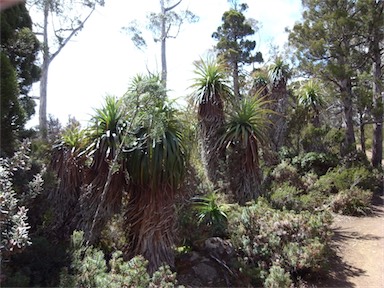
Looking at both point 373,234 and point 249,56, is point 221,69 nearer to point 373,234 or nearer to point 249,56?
point 373,234

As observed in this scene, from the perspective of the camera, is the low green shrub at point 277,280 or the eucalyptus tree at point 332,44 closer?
the low green shrub at point 277,280

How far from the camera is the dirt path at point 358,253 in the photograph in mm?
5969

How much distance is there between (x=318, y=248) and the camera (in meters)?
5.78

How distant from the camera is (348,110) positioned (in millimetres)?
12375

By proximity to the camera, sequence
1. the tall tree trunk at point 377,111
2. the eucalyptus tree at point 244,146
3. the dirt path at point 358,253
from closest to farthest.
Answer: the dirt path at point 358,253
the eucalyptus tree at point 244,146
the tall tree trunk at point 377,111

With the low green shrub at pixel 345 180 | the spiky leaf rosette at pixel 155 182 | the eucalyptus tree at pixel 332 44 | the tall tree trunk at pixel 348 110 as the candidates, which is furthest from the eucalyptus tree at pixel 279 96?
the spiky leaf rosette at pixel 155 182

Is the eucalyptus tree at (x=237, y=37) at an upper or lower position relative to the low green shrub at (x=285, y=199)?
upper

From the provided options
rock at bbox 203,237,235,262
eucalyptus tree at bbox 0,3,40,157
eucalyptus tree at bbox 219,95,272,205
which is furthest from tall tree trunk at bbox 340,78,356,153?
eucalyptus tree at bbox 0,3,40,157

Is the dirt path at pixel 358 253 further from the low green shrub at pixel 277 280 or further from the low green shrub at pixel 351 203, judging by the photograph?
the low green shrub at pixel 277 280

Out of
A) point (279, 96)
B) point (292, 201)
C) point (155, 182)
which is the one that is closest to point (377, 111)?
point (279, 96)

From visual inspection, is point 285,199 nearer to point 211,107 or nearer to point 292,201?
point 292,201

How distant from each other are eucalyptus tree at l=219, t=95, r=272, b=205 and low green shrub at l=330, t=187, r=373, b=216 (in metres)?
2.40

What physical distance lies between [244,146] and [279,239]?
9.27 ft

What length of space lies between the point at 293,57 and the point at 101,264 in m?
11.4
